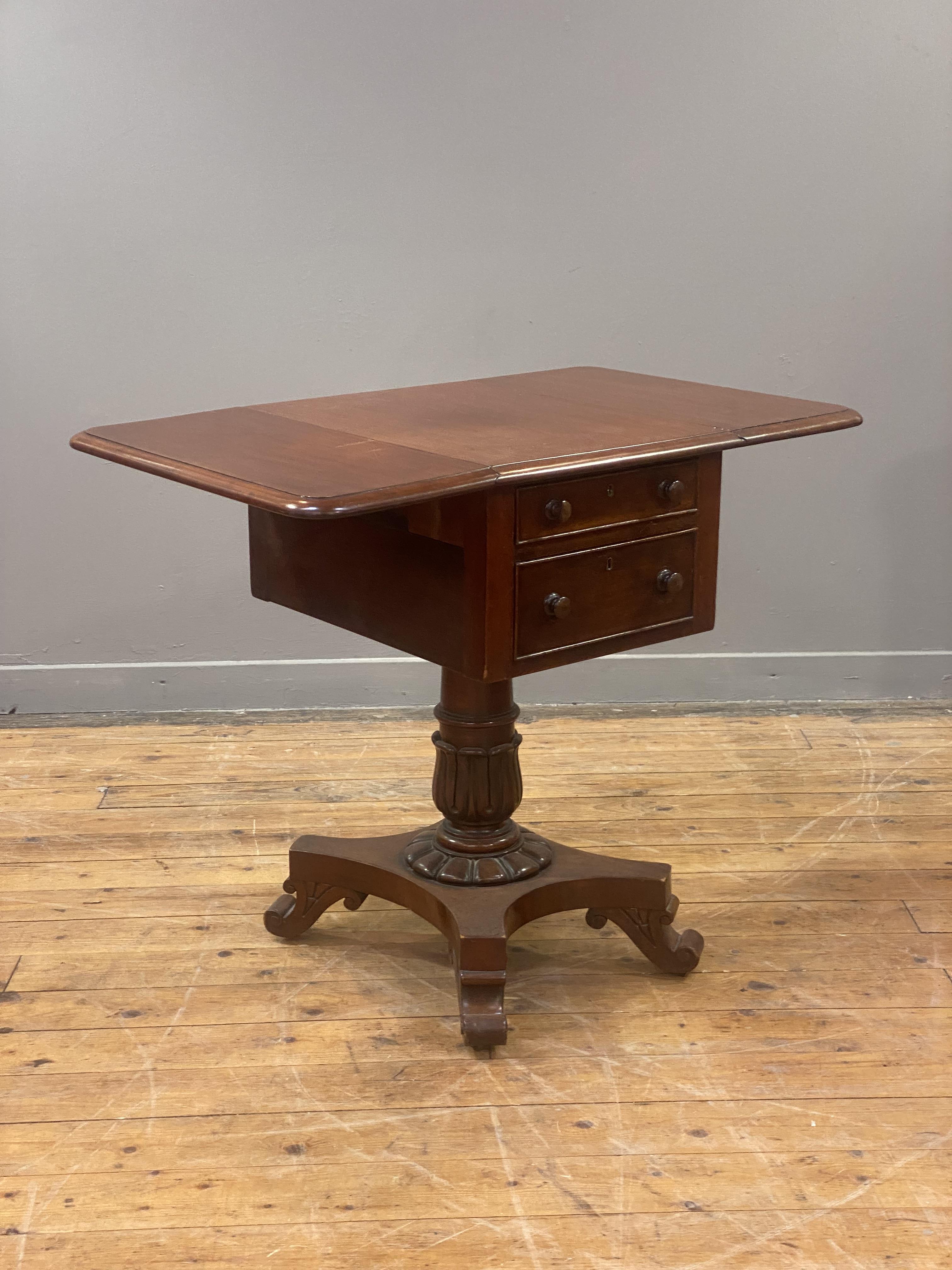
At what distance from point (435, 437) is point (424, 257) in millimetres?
1592

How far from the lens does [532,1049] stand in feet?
7.44

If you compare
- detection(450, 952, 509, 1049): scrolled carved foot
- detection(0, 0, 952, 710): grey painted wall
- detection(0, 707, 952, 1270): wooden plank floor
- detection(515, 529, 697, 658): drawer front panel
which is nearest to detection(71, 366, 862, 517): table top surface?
detection(515, 529, 697, 658): drawer front panel

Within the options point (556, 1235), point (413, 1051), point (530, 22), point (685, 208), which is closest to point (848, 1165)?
point (556, 1235)

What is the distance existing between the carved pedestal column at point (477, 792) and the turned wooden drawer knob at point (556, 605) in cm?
32

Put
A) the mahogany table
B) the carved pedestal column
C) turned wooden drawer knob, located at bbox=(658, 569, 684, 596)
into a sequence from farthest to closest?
1. the carved pedestal column
2. turned wooden drawer knob, located at bbox=(658, 569, 684, 596)
3. the mahogany table

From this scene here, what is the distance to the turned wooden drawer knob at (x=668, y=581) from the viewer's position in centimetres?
218

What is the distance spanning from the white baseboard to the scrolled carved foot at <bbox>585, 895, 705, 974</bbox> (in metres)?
1.31

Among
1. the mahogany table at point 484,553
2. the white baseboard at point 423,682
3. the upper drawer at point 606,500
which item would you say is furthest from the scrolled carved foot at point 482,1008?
the white baseboard at point 423,682

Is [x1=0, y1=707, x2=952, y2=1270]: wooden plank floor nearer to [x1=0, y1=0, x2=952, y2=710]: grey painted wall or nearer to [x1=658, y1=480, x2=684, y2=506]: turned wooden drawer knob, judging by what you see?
[x1=0, y1=0, x2=952, y2=710]: grey painted wall

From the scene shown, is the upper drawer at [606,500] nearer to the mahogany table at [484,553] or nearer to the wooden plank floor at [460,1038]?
the mahogany table at [484,553]

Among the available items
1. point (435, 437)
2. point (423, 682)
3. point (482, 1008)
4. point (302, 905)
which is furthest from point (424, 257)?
point (482, 1008)

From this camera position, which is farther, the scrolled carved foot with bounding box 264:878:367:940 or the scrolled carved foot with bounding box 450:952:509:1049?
the scrolled carved foot with bounding box 264:878:367:940

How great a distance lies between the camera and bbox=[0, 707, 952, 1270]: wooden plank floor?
1.87m

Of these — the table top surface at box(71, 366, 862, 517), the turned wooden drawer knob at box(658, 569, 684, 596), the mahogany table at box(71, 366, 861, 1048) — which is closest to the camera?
the table top surface at box(71, 366, 862, 517)
